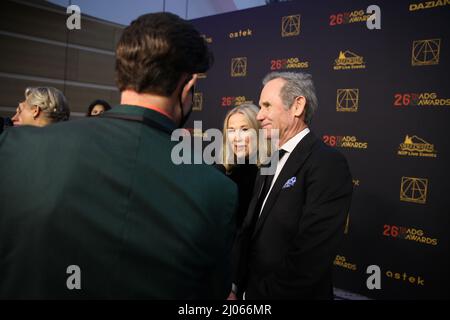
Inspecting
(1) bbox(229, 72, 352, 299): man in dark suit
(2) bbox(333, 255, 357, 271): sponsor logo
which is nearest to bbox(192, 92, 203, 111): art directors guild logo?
(2) bbox(333, 255, 357, 271): sponsor logo

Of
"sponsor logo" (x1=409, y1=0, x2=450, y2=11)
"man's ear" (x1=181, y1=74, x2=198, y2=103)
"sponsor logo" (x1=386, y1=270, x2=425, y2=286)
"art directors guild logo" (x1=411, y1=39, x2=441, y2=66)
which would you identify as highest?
"sponsor logo" (x1=409, y1=0, x2=450, y2=11)

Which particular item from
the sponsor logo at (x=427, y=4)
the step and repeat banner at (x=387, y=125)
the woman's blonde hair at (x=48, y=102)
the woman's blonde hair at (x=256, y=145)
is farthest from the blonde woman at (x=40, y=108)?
the sponsor logo at (x=427, y=4)

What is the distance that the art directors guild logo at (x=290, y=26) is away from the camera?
139 inches

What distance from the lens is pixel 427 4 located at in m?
2.73

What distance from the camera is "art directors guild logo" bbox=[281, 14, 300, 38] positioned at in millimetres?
3530

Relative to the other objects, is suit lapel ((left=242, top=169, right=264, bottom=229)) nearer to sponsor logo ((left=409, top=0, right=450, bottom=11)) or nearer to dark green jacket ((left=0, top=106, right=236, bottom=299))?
dark green jacket ((left=0, top=106, right=236, bottom=299))

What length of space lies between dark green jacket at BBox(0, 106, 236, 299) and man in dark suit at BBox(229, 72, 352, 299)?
0.74m

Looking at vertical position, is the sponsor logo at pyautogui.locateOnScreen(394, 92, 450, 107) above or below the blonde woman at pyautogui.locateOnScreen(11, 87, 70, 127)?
above

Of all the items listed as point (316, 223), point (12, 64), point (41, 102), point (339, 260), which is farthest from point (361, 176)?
point (12, 64)

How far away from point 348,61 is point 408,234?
1505mm

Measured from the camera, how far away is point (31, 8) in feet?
13.1

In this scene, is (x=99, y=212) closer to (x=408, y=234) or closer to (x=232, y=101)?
(x=408, y=234)

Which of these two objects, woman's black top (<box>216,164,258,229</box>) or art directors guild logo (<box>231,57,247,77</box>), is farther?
art directors guild logo (<box>231,57,247,77</box>)
